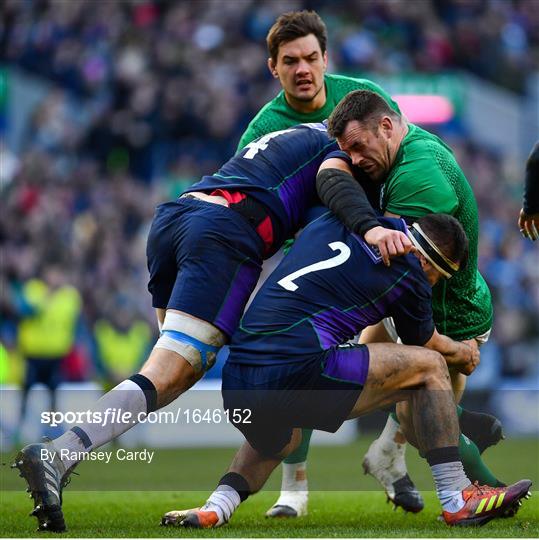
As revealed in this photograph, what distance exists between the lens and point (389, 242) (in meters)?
5.32

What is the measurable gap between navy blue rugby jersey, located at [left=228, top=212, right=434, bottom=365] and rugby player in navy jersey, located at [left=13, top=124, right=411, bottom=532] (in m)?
0.12

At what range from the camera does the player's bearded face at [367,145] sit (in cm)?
573

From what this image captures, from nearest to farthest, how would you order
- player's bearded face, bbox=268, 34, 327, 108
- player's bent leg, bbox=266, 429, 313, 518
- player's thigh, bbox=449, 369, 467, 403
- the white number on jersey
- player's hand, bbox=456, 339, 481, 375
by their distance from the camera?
player's hand, bbox=456, 339, 481, 375 < the white number on jersey < player's thigh, bbox=449, 369, 467, 403 < player's bent leg, bbox=266, 429, 313, 518 < player's bearded face, bbox=268, 34, 327, 108

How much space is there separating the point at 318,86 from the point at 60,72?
13573mm

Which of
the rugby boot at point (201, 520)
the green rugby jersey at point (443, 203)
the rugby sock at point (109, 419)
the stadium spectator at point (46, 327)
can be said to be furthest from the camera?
the stadium spectator at point (46, 327)

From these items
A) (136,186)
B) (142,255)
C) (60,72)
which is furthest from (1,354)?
(60,72)

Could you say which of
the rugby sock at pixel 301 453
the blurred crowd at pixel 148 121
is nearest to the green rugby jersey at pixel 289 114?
the rugby sock at pixel 301 453

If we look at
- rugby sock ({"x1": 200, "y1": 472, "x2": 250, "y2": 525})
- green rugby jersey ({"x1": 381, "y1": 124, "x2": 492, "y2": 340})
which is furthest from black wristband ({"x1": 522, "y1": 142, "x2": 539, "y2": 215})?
rugby sock ({"x1": 200, "y1": 472, "x2": 250, "y2": 525})

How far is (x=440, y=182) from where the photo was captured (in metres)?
5.84

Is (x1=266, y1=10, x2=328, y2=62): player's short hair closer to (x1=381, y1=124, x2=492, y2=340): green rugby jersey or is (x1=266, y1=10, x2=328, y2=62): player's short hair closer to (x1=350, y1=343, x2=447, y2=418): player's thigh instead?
(x1=381, y1=124, x2=492, y2=340): green rugby jersey

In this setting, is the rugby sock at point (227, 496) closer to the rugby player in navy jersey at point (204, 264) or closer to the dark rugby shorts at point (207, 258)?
the rugby player in navy jersey at point (204, 264)

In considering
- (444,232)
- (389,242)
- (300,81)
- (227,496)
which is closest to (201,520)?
(227,496)

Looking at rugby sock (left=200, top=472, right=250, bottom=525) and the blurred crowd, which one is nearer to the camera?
rugby sock (left=200, top=472, right=250, bottom=525)

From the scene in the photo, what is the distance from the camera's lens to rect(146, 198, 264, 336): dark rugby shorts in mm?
5680
